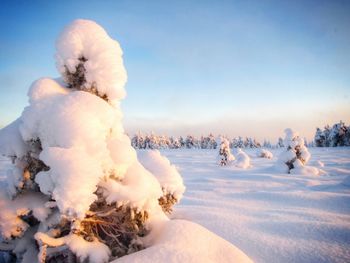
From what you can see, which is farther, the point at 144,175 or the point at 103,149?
the point at 144,175

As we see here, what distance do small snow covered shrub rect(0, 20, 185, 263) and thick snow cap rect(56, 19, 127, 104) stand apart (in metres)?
0.01

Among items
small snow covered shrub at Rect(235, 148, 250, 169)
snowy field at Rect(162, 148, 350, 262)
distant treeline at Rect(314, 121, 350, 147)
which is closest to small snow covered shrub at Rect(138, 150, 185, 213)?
snowy field at Rect(162, 148, 350, 262)

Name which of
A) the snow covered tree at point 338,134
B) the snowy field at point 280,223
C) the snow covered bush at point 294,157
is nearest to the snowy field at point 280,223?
the snowy field at point 280,223

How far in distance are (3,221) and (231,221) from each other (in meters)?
4.60

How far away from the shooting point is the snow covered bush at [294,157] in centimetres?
1881

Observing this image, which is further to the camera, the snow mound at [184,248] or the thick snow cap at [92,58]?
the thick snow cap at [92,58]

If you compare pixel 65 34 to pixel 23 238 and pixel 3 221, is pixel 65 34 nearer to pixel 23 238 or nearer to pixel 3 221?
pixel 3 221

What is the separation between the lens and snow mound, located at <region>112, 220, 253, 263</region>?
9.29 ft

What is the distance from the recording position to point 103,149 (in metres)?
2.73

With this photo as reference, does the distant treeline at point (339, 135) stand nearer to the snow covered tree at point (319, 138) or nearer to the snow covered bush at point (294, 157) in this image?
the snow covered tree at point (319, 138)

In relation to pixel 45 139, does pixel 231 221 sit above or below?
below

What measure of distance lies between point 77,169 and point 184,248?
60.3 inches

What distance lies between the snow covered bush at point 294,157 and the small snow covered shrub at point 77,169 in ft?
59.3

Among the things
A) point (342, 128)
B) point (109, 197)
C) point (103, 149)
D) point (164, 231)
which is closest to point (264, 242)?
point (164, 231)
